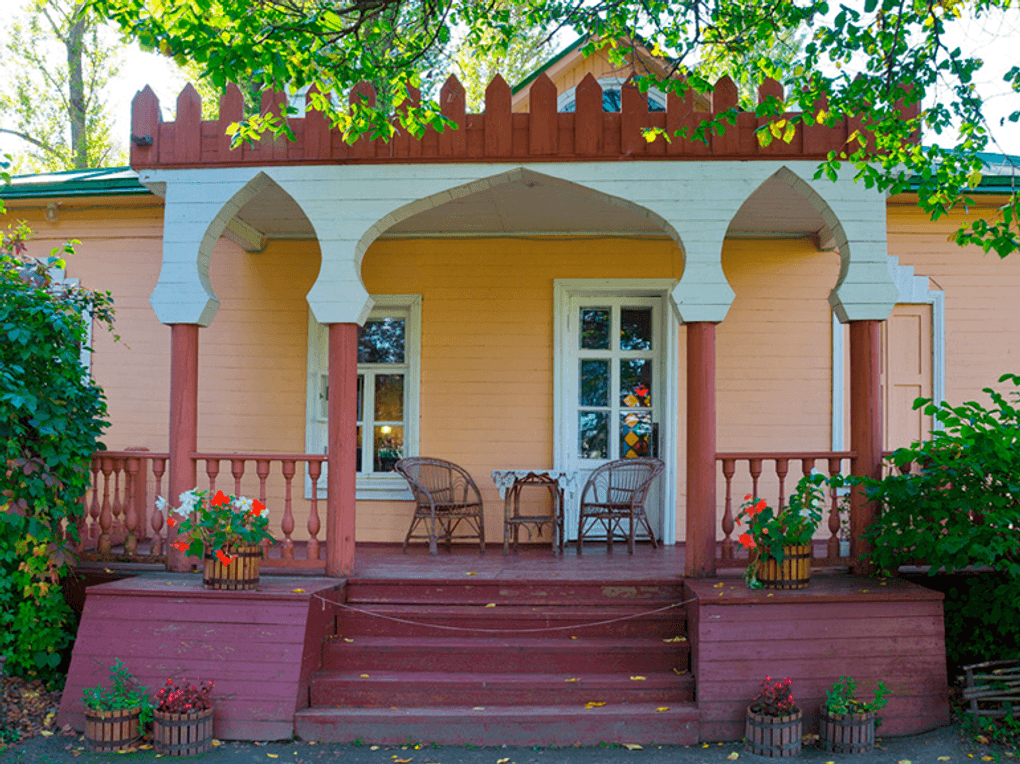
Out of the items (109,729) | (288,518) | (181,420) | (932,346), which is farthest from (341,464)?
(932,346)

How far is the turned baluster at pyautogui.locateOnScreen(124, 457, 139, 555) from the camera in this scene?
5.76m

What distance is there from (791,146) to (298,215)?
4058 mm

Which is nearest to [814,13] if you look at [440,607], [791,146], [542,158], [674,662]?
[791,146]

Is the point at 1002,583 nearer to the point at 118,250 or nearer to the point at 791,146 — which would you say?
the point at 791,146

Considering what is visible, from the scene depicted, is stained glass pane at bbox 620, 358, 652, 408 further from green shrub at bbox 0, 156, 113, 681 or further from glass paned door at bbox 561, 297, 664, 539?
green shrub at bbox 0, 156, 113, 681

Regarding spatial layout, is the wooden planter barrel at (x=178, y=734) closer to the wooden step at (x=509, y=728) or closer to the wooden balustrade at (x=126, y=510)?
the wooden step at (x=509, y=728)

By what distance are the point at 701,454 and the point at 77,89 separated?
17417 mm

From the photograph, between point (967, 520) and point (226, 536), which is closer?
point (967, 520)

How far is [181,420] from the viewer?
5.68 meters

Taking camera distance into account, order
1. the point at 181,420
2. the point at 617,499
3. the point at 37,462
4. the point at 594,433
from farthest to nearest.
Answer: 1. the point at 594,433
2. the point at 617,499
3. the point at 181,420
4. the point at 37,462

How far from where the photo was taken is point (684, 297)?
17.8 ft

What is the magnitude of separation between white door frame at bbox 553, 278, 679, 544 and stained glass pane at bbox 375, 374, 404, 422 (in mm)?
1493

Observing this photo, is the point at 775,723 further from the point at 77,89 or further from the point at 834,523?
the point at 77,89

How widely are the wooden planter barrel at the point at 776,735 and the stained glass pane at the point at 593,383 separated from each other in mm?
3670
